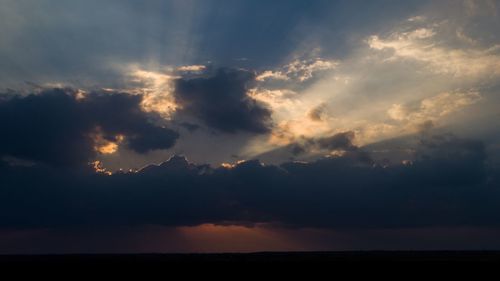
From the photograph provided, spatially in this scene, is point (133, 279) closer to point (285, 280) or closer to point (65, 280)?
point (65, 280)

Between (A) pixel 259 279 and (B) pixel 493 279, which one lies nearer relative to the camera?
(B) pixel 493 279

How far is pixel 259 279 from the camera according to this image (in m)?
69.8

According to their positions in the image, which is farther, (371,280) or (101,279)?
(101,279)

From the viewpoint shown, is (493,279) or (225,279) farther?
(225,279)

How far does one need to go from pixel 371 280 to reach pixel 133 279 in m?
32.7

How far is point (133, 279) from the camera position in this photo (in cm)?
7275

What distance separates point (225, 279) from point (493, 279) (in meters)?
34.1

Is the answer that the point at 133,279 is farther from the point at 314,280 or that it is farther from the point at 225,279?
the point at 314,280

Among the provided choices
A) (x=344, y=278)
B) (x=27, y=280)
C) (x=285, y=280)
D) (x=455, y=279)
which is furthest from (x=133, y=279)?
(x=455, y=279)

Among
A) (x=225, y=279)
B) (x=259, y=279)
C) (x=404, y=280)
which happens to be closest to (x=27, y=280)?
(x=225, y=279)

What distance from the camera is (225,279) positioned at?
2751 inches

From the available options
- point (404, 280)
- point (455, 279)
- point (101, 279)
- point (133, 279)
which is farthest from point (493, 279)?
point (101, 279)

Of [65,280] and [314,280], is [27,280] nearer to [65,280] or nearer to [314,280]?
[65,280]

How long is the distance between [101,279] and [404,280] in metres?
41.3
